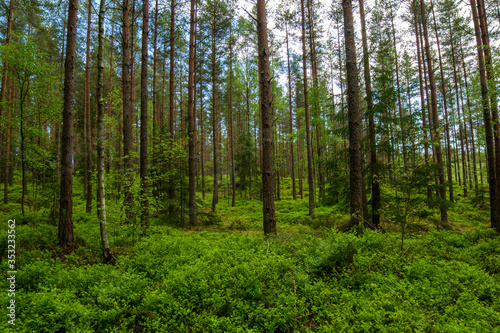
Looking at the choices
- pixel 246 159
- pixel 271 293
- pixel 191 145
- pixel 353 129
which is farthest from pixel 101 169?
pixel 246 159

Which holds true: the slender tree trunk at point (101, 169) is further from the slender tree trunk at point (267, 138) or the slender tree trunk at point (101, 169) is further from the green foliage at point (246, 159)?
the green foliage at point (246, 159)

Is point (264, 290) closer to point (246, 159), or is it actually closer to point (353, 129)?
point (353, 129)

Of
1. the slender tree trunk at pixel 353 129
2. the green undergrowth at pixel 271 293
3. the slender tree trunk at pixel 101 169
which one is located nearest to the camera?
the green undergrowth at pixel 271 293

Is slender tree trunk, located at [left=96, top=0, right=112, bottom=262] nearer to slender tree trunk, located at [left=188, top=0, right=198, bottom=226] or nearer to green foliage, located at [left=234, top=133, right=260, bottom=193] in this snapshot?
slender tree trunk, located at [left=188, top=0, right=198, bottom=226]

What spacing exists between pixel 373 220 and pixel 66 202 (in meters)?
11.1

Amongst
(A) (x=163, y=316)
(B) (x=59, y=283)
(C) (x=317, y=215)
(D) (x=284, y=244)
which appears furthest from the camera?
(C) (x=317, y=215)

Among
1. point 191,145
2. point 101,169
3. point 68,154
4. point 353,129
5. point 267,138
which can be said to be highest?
point 191,145

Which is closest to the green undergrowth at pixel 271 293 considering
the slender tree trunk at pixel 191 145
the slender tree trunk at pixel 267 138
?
the slender tree trunk at pixel 267 138

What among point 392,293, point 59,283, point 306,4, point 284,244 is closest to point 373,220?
point 284,244

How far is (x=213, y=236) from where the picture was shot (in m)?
9.33

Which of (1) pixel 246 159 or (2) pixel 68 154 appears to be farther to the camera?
(1) pixel 246 159

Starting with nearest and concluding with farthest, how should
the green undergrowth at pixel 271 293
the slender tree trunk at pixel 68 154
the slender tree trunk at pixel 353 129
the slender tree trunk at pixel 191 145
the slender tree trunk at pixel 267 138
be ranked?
1. the green undergrowth at pixel 271 293
2. the slender tree trunk at pixel 68 154
3. the slender tree trunk at pixel 267 138
4. the slender tree trunk at pixel 353 129
5. the slender tree trunk at pixel 191 145

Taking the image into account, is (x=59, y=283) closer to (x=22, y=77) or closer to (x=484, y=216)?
(x=22, y=77)

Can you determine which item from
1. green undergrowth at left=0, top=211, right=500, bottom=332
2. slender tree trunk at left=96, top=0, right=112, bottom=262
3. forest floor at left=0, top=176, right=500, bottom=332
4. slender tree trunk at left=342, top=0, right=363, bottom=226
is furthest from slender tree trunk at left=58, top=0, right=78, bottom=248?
slender tree trunk at left=342, top=0, right=363, bottom=226
